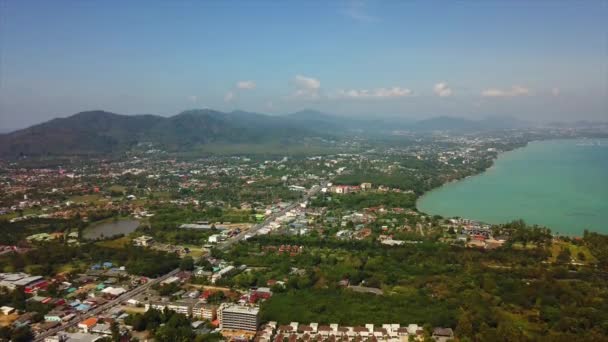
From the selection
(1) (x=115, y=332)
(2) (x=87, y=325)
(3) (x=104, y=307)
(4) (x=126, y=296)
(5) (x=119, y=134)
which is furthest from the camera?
(5) (x=119, y=134)

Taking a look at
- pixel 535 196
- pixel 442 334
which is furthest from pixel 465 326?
pixel 535 196

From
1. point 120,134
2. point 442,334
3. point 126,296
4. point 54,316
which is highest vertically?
point 120,134

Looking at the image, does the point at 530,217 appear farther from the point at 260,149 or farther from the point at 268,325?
the point at 260,149

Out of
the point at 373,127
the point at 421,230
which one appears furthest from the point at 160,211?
the point at 373,127

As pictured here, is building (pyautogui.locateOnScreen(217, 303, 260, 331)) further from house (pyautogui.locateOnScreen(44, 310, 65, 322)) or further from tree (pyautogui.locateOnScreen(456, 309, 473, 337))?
tree (pyautogui.locateOnScreen(456, 309, 473, 337))

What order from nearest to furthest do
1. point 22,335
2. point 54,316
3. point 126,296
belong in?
point 22,335, point 54,316, point 126,296

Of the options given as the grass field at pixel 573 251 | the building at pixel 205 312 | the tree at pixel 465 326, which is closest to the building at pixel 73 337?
the building at pixel 205 312

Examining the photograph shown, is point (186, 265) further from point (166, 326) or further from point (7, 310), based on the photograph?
point (7, 310)
